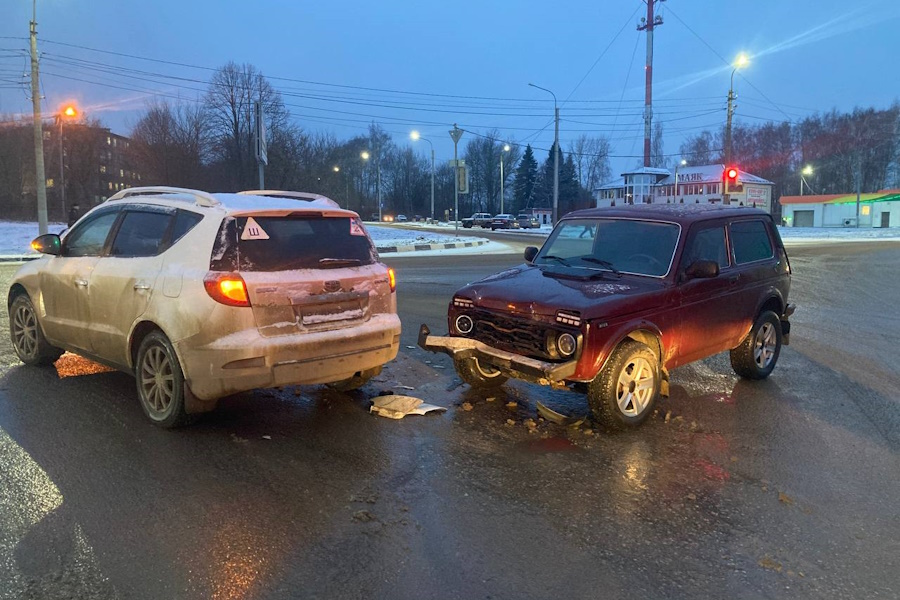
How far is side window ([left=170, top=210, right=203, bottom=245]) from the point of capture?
185 inches

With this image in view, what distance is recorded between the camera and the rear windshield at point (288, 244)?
449 cm

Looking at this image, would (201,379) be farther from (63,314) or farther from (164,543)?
(63,314)

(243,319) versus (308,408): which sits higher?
(243,319)

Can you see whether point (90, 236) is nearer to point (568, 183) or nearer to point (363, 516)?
point (363, 516)

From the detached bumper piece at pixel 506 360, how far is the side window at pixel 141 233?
2.29 metres

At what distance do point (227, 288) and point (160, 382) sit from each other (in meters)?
1.00

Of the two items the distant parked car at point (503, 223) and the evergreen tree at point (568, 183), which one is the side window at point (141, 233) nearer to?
the distant parked car at point (503, 223)

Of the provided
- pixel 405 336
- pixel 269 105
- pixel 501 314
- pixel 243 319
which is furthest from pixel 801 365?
pixel 269 105

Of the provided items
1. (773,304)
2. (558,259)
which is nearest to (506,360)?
(558,259)

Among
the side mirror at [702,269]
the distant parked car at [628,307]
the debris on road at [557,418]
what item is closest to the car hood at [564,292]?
the distant parked car at [628,307]

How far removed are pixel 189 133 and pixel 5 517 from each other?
50.5 metres

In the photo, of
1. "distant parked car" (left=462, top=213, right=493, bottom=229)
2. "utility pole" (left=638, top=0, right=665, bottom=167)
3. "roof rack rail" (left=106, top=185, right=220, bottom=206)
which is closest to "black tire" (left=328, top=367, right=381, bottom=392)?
"roof rack rail" (left=106, top=185, right=220, bottom=206)

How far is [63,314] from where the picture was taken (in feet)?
18.6

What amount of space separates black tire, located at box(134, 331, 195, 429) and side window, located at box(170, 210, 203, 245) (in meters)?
0.75
